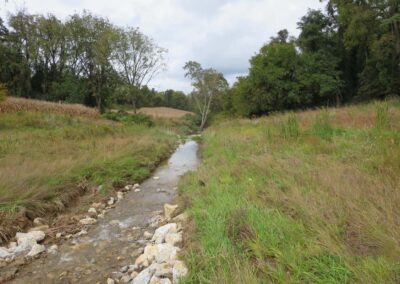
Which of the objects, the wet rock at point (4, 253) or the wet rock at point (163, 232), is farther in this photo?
the wet rock at point (163, 232)

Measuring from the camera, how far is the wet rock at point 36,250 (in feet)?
14.3

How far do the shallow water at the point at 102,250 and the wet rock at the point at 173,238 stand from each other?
1.75ft

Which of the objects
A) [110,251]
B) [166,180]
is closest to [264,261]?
[110,251]

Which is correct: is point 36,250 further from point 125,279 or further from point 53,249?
point 125,279

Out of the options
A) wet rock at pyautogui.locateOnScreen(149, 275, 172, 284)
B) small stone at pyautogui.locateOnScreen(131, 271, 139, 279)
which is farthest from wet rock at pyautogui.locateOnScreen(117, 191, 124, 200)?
wet rock at pyautogui.locateOnScreen(149, 275, 172, 284)

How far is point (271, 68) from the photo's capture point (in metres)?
29.6

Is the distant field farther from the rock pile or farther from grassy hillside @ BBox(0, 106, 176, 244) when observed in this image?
the rock pile

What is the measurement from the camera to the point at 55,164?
309 inches

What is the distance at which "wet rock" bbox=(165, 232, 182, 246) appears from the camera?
4246 millimetres

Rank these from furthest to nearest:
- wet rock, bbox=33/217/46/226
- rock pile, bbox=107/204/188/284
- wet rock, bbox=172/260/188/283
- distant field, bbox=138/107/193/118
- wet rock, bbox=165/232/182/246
A: distant field, bbox=138/107/193/118, wet rock, bbox=33/217/46/226, wet rock, bbox=165/232/182/246, rock pile, bbox=107/204/188/284, wet rock, bbox=172/260/188/283

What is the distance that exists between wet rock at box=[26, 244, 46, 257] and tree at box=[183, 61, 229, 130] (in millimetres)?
40898

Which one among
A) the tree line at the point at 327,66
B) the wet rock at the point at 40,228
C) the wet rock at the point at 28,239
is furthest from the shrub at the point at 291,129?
the tree line at the point at 327,66

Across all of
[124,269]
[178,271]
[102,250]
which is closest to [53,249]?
[102,250]

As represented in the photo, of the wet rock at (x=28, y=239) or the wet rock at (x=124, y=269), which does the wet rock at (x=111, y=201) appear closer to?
the wet rock at (x=28, y=239)
